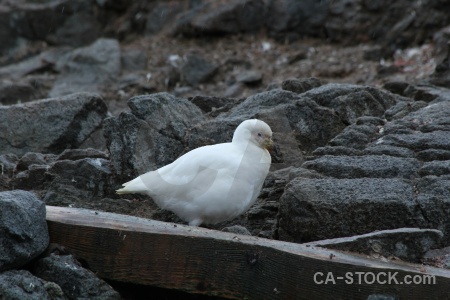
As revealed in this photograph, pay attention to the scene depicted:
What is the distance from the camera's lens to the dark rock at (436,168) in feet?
23.4

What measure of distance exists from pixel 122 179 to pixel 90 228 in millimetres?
2385

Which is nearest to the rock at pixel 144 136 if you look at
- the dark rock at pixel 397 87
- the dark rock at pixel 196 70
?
the dark rock at pixel 397 87

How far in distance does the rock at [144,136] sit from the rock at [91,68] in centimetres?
793

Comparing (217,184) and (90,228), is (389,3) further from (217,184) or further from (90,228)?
(90,228)

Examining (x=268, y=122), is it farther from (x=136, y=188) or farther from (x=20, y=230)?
(x=20, y=230)

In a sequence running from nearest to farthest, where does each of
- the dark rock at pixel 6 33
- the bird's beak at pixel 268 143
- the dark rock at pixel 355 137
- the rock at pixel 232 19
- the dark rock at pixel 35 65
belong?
the bird's beak at pixel 268 143 → the dark rock at pixel 355 137 → the dark rock at pixel 35 65 → the rock at pixel 232 19 → the dark rock at pixel 6 33

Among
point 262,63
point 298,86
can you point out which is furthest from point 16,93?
point 298,86

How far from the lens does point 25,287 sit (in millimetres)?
5477

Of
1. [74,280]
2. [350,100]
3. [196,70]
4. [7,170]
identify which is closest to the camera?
[74,280]

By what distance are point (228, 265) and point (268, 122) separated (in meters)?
3.09

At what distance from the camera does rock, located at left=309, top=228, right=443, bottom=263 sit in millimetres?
5887

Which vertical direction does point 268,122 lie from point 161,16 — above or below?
below

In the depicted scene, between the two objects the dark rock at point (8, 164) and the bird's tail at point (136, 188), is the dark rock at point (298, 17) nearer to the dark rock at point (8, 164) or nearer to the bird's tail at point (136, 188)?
the dark rock at point (8, 164)

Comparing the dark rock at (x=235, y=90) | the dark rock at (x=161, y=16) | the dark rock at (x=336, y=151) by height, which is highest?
the dark rock at (x=161, y=16)
